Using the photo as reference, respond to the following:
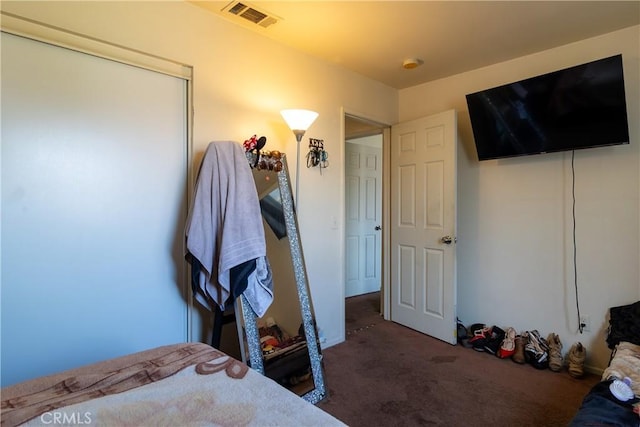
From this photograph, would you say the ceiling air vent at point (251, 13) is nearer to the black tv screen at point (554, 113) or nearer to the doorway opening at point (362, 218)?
the black tv screen at point (554, 113)

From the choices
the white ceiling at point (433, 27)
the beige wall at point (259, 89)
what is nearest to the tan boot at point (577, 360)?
the beige wall at point (259, 89)

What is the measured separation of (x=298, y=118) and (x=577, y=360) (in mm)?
2666

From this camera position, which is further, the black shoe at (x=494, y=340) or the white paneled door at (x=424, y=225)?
the white paneled door at (x=424, y=225)

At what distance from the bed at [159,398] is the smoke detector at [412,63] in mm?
2667

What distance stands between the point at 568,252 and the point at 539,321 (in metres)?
0.62

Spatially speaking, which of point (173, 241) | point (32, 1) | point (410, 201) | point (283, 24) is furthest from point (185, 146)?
point (410, 201)

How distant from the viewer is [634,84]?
7.61 feet

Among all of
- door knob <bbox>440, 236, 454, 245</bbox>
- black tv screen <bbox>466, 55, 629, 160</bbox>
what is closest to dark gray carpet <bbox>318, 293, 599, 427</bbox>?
door knob <bbox>440, 236, 454, 245</bbox>

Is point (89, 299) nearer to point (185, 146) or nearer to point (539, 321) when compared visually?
point (185, 146)

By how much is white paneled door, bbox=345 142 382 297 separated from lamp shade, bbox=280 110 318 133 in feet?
7.13

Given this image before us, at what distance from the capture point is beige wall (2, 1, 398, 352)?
182cm

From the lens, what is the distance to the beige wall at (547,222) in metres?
2.36

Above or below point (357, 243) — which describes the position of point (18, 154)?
above

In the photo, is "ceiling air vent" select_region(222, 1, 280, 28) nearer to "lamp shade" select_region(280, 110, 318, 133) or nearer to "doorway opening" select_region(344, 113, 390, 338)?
"lamp shade" select_region(280, 110, 318, 133)
